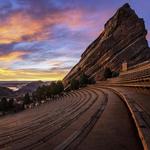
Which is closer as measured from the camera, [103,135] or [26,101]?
[103,135]

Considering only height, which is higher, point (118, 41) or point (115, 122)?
point (118, 41)

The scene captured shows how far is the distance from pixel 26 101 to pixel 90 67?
53108 millimetres

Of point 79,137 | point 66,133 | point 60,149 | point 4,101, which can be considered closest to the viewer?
point 60,149

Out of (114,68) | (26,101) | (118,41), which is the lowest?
(26,101)

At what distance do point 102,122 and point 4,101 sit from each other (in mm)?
151678

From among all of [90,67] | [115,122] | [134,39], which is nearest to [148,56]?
[134,39]

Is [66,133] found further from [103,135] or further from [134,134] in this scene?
[134,134]

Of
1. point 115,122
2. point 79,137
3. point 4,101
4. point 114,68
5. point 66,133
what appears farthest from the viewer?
point 114,68

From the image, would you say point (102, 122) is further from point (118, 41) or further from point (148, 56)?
point (118, 41)

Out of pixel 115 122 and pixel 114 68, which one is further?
pixel 114 68

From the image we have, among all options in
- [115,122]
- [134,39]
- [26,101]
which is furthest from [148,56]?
[115,122]

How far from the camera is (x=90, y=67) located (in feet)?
653

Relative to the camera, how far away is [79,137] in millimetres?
9477

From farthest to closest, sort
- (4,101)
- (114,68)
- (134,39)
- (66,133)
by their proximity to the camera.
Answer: (134,39), (114,68), (4,101), (66,133)
